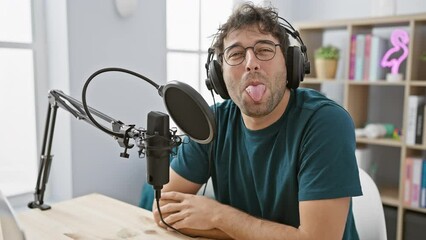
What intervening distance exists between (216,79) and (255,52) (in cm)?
15

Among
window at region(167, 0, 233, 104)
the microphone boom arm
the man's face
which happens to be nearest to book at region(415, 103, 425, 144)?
window at region(167, 0, 233, 104)

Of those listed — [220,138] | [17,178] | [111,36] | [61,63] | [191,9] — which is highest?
[191,9]

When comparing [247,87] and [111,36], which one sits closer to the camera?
[247,87]

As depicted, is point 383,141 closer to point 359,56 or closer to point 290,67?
point 359,56

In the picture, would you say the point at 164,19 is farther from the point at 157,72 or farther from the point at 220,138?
the point at 220,138

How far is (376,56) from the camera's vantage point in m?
2.64

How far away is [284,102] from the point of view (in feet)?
4.12

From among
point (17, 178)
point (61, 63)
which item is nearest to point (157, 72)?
point (61, 63)

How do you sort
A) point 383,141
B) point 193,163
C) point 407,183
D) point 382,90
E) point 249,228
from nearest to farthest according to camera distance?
point 249,228 < point 193,163 < point 407,183 < point 383,141 < point 382,90

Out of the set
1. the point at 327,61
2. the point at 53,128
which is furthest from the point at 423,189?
the point at 53,128

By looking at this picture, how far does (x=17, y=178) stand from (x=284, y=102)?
1.41 metres

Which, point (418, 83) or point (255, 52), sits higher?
point (255, 52)

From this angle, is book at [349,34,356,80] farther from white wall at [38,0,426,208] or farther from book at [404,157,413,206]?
A: white wall at [38,0,426,208]

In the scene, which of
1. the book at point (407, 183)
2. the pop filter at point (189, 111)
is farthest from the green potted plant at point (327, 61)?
the pop filter at point (189, 111)
